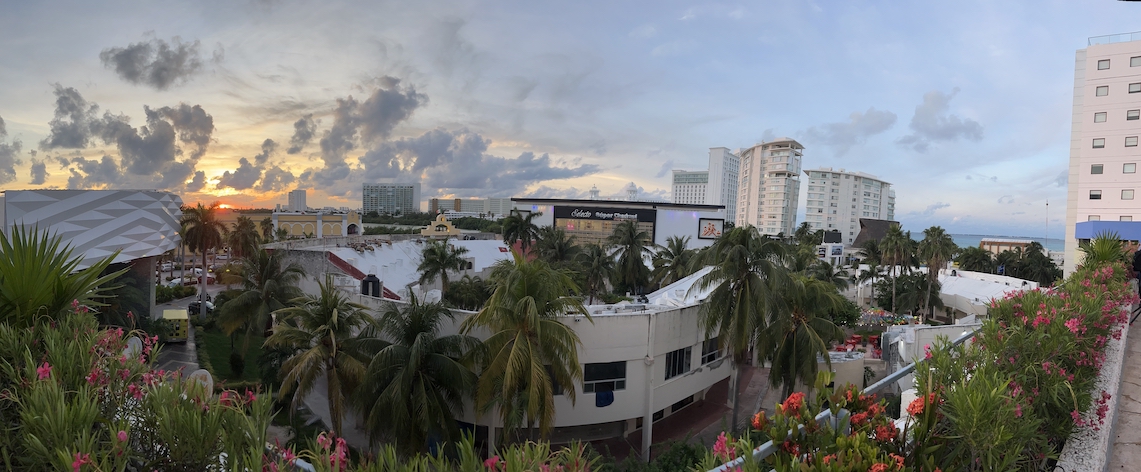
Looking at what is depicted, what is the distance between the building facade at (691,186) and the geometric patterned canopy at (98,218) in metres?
174

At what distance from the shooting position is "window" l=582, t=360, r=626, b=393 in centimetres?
1689

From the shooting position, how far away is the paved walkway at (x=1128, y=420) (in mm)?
4695

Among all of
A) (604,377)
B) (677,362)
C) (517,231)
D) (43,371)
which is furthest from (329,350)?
(517,231)

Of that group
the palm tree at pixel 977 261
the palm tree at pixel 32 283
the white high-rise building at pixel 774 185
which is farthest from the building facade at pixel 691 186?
the palm tree at pixel 32 283

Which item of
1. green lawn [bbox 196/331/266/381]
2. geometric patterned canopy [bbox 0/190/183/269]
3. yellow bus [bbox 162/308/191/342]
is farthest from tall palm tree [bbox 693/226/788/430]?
yellow bus [bbox 162/308/191/342]

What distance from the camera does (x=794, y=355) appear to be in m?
18.0

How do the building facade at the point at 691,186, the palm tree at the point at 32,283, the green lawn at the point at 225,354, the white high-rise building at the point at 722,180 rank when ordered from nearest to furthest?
the palm tree at the point at 32,283, the green lawn at the point at 225,354, the white high-rise building at the point at 722,180, the building facade at the point at 691,186

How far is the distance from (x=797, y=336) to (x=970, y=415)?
52.5ft

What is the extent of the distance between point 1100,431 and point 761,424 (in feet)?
11.8

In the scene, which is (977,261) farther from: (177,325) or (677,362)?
(177,325)

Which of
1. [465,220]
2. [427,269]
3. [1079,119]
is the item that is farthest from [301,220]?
[1079,119]

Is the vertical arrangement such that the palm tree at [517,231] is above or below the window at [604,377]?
above

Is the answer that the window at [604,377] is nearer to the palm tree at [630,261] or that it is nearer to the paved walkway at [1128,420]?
the paved walkway at [1128,420]

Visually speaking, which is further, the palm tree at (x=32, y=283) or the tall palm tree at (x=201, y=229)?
the tall palm tree at (x=201, y=229)
